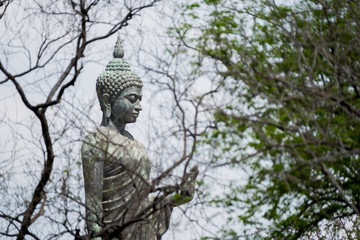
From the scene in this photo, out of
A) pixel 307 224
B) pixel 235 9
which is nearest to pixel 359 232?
pixel 307 224

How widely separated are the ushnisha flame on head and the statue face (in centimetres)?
6

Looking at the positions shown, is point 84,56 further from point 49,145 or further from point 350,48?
point 350,48

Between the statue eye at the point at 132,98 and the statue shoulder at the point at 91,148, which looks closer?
the statue shoulder at the point at 91,148

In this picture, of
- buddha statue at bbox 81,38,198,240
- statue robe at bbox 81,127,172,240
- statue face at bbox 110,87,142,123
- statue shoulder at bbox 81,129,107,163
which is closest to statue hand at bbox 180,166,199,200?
buddha statue at bbox 81,38,198,240

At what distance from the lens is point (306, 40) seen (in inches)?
610

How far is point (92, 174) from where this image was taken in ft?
54.0

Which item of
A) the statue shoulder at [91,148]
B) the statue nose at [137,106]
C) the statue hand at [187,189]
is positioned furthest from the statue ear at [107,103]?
the statue hand at [187,189]

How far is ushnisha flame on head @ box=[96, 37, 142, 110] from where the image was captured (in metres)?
16.9

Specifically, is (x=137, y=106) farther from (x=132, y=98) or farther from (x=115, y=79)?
(x=115, y=79)

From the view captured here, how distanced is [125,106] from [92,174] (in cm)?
103

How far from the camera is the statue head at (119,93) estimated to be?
16.9m

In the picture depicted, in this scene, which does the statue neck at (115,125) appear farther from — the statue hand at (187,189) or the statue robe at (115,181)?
the statue hand at (187,189)

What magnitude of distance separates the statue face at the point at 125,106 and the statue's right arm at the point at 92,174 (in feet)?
1.96

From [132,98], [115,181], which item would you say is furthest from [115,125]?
[115,181]
